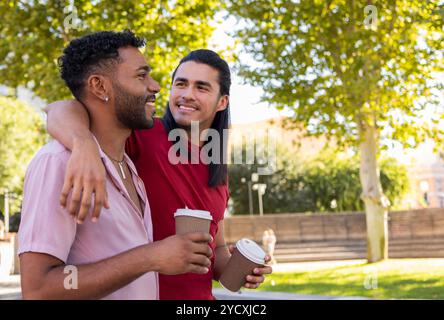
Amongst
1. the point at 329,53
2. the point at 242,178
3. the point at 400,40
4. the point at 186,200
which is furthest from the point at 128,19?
the point at 242,178

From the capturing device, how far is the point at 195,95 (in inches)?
104

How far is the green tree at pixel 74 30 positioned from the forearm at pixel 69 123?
12.0 m

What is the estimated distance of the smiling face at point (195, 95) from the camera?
2.62 m

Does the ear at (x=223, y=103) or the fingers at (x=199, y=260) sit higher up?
the ear at (x=223, y=103)

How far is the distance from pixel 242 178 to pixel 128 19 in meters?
22.3

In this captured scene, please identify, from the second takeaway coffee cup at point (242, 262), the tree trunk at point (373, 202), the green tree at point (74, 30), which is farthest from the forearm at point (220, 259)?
the tree trunk at point (373, 202)

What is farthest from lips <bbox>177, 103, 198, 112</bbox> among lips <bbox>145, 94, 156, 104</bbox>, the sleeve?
the sleeve

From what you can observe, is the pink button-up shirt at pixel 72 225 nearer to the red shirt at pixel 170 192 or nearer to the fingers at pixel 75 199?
the fingers at pixel 75 199

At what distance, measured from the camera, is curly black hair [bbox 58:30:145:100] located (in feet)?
6.00

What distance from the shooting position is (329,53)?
1628 cm

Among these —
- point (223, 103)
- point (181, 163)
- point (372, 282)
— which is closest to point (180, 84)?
point (223, 103)

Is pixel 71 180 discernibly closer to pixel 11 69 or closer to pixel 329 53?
pixel 11 69

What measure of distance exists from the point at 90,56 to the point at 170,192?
0.60 m

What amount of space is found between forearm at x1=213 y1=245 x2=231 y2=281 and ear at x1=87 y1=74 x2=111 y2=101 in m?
0.82
